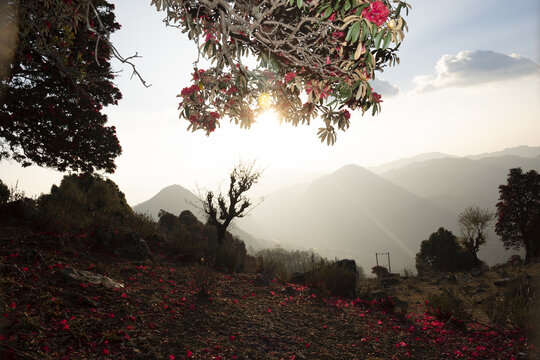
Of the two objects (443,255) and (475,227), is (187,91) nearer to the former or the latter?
(443,255)

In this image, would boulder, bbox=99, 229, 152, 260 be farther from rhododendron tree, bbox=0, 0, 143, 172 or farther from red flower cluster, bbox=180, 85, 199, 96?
red flower cluster, bbox=180, 85, 199, 96

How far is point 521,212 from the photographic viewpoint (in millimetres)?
21625

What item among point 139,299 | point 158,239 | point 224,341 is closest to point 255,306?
point 224,341

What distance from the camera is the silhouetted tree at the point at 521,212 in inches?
808

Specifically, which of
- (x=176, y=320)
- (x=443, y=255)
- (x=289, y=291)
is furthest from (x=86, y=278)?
(x=443, y=255)

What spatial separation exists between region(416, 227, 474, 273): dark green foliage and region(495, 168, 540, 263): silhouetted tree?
11.9ft

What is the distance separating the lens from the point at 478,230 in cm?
2439

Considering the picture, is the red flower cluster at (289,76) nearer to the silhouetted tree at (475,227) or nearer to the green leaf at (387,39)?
the green leaf at (387,39)

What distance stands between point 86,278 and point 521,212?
3005 centimetres

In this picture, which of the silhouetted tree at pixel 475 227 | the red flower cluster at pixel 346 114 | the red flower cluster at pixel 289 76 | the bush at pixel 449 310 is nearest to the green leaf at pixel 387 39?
the red flower cluster at pixel 346 114

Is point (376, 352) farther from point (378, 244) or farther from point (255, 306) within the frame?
point (378, 244)

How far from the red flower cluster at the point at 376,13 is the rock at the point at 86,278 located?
571cm

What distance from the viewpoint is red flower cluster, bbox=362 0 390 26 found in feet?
6.73

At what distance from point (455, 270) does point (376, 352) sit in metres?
24.7
